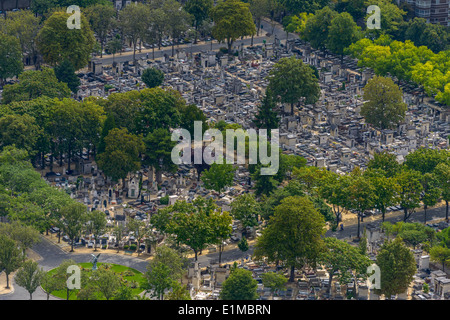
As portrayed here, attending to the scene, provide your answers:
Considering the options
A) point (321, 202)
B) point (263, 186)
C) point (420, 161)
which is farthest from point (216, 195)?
point (420, 161)

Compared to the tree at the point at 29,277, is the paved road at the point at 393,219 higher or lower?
lower

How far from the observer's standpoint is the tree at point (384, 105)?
19800 cm

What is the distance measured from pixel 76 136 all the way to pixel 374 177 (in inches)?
1849

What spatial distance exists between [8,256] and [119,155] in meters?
32.0

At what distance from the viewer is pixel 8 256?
146500mm

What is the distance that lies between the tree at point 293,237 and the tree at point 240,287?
24.3ft

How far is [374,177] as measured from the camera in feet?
548

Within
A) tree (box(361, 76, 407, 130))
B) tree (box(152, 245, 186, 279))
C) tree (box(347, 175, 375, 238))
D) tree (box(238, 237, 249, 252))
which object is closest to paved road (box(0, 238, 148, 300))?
tree (box(152, 245, 186, 279))

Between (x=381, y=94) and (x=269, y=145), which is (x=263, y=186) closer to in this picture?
(x=269, y=145)

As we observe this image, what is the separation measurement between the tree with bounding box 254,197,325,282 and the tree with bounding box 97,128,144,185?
105 feet

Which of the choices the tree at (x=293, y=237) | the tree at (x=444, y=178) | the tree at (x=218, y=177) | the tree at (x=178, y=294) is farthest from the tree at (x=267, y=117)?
the tree at (x=178, y=294)

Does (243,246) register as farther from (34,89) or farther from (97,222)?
(34,89)

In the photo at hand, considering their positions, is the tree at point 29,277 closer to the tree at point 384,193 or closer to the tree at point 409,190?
the tree at point 384,193

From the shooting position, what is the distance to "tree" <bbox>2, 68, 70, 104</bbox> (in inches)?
7559
